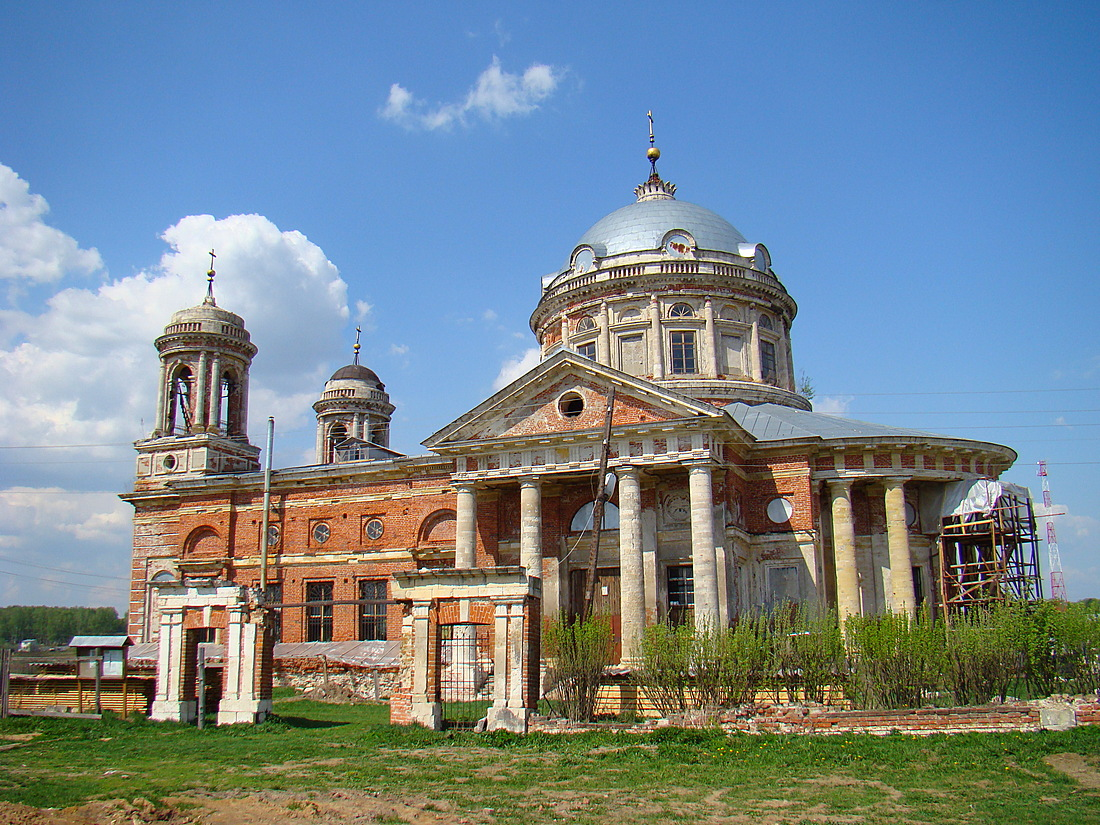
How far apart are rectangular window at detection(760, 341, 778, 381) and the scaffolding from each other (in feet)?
27.1

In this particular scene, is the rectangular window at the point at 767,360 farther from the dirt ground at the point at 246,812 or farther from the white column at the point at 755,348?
the dirt ground at the point at 246,812

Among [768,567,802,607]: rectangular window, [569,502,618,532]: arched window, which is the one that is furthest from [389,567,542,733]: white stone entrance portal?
[768,567,802,607]: rectangular window

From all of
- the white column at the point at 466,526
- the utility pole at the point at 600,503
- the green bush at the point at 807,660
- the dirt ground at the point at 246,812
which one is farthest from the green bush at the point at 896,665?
the white column at the point at 466,526

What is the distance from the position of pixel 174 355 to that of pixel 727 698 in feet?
86.9

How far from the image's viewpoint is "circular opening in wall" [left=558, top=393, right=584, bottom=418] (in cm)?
2655

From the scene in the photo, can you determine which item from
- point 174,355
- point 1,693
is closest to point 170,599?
point 1,693

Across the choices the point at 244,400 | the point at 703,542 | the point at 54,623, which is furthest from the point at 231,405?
the point at 54,623

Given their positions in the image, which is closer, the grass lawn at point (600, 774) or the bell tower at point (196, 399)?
the grass lawn at point (600, 774)

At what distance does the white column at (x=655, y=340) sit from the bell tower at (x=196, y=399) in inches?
614

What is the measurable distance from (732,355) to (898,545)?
8.96 metres

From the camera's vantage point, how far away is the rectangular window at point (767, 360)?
33.4 m

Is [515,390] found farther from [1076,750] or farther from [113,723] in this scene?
[1076,750]

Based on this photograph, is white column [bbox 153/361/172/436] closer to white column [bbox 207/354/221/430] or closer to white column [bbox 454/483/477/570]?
white column [bbox 207/354/221/430]

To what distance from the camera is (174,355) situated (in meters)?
36.3
